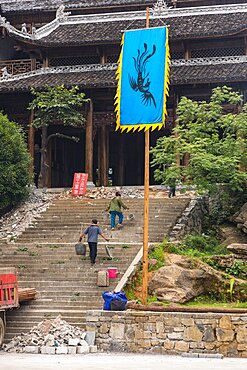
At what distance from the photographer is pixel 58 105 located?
28.9 m

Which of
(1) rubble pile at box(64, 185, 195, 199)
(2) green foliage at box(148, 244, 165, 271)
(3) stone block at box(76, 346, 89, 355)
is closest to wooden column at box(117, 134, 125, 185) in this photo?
(1) rubble pile at box(64, 185, 195, 199)

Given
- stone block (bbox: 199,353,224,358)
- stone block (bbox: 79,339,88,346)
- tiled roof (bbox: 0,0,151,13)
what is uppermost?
tiled roof (bbox: 0,0,151,13)

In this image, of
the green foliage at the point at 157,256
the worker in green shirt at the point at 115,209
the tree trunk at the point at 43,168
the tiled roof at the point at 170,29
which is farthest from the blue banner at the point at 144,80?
the tiled roof at the point at 170,29

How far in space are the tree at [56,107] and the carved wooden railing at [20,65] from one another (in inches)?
207

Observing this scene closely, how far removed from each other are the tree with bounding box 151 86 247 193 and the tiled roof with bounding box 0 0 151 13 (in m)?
17.1

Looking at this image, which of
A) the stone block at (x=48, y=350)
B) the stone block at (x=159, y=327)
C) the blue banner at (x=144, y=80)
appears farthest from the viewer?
the blue banner at (x=144, y=80)

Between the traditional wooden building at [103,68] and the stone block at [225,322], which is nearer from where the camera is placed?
the stone block at [225,322]

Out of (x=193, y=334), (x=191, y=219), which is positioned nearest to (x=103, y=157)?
(x=191, y=219)

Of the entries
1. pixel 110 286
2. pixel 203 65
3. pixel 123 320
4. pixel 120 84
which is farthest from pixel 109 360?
pixel 203 65

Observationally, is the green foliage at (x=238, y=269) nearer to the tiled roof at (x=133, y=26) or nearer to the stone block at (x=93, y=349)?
the stone block at (x=93, y=349)

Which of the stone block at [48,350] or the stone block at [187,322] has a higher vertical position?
the stone block at [187,322]

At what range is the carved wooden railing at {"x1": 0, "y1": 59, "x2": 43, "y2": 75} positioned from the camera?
35.1 meters

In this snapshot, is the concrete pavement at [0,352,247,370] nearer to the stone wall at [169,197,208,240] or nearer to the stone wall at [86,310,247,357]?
the stone wall at [86,310,247,357]

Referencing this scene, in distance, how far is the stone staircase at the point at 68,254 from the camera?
669 inches
